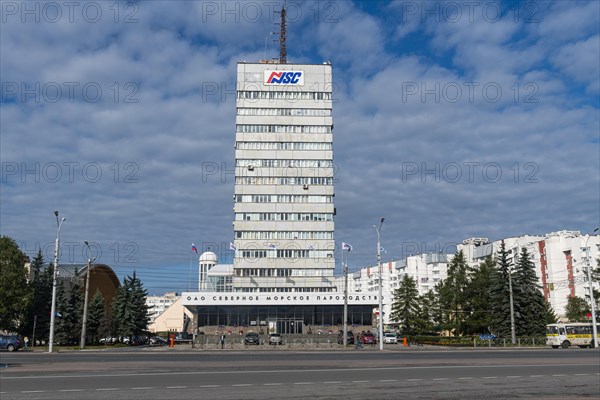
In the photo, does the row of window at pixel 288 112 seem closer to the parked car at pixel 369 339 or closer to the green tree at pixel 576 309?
the parked car at pixel 369 339

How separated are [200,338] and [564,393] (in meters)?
57.3

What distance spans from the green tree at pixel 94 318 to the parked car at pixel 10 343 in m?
21.2

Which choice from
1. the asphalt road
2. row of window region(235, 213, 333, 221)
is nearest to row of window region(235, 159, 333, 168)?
row of window region(235, 213, 333, 221)

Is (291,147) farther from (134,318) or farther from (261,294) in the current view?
(134,318)

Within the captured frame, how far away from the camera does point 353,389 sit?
59.1 ft

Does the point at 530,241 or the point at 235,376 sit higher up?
the point at 530,241

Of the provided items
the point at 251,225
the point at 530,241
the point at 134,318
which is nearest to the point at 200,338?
the point at 134,318

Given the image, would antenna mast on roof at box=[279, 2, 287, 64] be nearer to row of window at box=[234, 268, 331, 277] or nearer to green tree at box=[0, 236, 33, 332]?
row of window at box=[234, 268, 331, 277]

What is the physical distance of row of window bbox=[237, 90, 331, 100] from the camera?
106 metres

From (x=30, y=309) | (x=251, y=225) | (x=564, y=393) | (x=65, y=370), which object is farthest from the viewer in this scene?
(x=251, y=225)

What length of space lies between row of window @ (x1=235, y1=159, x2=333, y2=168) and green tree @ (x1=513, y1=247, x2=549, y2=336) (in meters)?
42.0

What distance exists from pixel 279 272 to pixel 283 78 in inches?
1443

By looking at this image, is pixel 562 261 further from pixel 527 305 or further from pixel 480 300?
pixel 527 305

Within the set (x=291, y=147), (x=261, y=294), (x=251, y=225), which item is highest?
(x=291, y=147)
